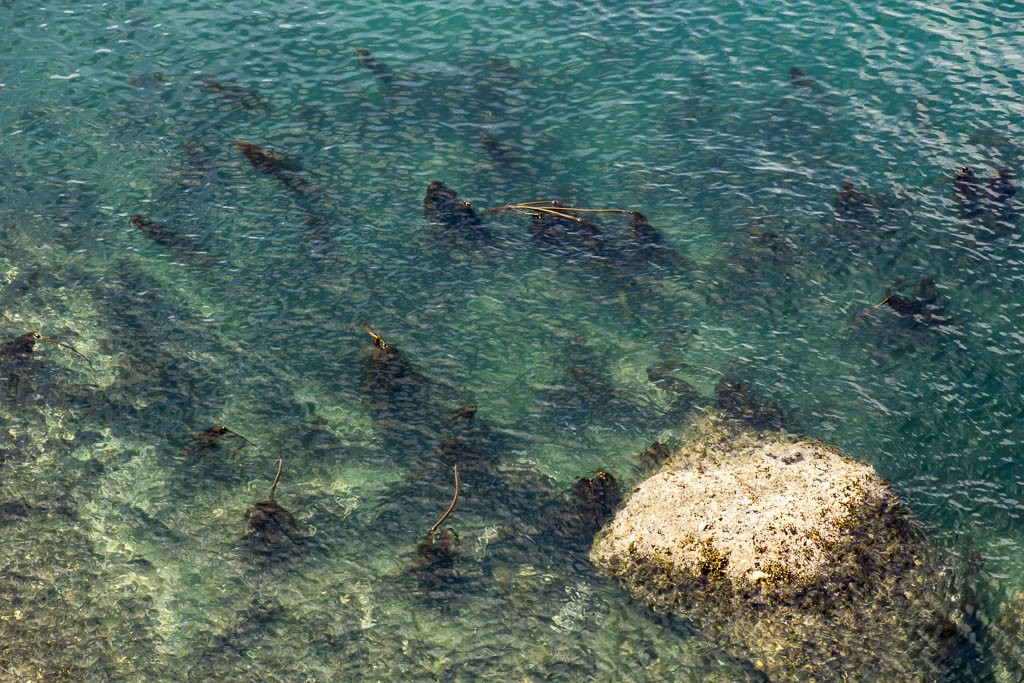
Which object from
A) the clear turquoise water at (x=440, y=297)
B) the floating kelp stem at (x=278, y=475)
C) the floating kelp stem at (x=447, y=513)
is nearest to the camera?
the clear turquoise water at (x=440, y=297)

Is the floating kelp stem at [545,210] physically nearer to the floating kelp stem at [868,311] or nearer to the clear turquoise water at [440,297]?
the clear turquoise water at [440,297]

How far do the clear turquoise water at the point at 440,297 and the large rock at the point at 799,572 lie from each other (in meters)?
0.72

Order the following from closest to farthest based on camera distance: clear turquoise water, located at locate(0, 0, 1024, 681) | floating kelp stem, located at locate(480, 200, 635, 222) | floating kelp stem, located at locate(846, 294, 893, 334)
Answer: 1. clear turquoise water, located at locate(0, 0, 1024, 681)
2. floating kelp stem, located at locate(846, 294, 893, 334)
3. floating kelp stem, located at locate(480, 200, 635, 222)

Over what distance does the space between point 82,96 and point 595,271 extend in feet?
65.9

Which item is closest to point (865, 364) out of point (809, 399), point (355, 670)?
point (809, 399)

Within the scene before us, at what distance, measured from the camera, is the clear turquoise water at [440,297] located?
1706 cm

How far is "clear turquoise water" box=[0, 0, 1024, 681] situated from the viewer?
56.0 ft

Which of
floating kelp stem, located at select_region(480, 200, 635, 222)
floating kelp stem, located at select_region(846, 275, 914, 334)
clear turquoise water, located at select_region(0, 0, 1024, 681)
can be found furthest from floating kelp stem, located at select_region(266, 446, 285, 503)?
floating kelp stem, located at select_region(846, 275, 914, 334)

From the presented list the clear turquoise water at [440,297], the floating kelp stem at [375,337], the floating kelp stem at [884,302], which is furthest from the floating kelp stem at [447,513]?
the floating kelp stem at [884,302]

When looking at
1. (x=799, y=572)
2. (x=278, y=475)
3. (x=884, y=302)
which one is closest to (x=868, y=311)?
(x=884, y=302)

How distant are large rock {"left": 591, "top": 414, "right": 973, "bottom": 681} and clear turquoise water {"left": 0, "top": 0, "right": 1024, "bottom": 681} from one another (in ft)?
2.37

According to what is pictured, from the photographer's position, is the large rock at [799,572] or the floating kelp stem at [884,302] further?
the floating kelp stem at [884,302]

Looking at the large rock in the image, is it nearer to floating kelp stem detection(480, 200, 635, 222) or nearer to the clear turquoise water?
the clear turquoise water

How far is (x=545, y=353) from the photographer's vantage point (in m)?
22.4
